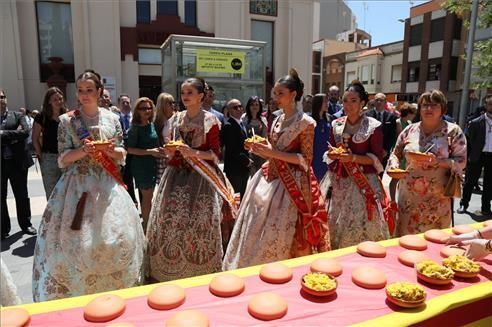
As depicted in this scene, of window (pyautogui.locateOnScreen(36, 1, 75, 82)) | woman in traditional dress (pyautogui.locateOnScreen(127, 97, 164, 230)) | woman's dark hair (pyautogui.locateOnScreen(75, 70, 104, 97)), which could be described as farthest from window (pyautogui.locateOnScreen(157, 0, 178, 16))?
woman's dark hair (pyautogui.locateOnScreen(75, 70, 104, 97))

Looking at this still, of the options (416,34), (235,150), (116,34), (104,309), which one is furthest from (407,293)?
(416,34)

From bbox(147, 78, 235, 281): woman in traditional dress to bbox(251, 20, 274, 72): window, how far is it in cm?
1449

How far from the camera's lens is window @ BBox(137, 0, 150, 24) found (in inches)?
584

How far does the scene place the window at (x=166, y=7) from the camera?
49.5ft

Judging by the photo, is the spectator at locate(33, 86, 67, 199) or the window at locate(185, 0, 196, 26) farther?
the window at locate(185, 0, 196, 26)

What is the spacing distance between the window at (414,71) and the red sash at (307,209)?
24027 mm

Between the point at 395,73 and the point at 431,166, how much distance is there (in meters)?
26.2

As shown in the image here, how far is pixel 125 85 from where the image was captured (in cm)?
1473

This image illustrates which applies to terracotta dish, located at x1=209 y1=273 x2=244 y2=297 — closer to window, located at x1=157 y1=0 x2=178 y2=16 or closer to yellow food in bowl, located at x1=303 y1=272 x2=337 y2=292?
yellow food in bowl, located at x1=303 y1=272 x2=337 y2=292

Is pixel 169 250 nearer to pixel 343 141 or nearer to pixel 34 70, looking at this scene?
pixel 343 141

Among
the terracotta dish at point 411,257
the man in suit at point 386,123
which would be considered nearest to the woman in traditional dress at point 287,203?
the terracotta dish at point 411,257

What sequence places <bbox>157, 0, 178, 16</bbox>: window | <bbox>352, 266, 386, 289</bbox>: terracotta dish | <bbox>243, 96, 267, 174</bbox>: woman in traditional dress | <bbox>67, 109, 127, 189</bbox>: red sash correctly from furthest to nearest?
<bbox>157, 0, 178, 16</bbox>: window → <bbox>243, 96, 267, 174</bbox>: woman in traditional dress → <bbox>67, 109, 127, 189</bbox>: red sash → <bbox>352, 266, 386, 289</bbox>: terracotta dish

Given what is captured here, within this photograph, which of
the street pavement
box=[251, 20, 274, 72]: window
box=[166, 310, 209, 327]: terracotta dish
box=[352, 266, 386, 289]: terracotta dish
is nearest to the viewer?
box=[166, 310, 209, 327]: terracotta dish

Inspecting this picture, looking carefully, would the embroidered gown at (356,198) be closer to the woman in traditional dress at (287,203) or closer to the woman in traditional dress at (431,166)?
the woman in traditional dress at (431,166)
